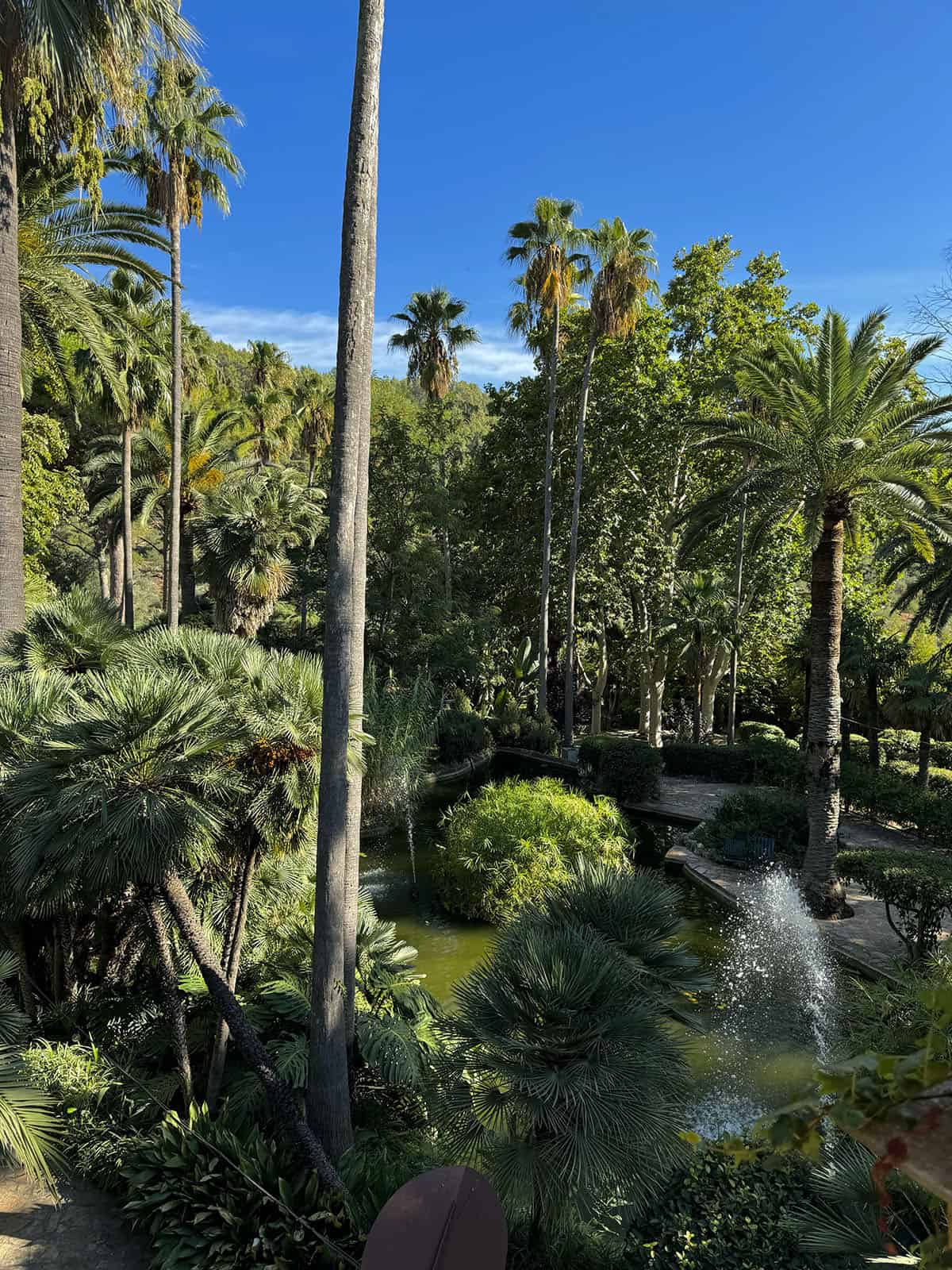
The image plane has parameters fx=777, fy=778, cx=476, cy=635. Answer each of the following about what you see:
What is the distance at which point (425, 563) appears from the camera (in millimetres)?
29047

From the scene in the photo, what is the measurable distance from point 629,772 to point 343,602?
15121 mm

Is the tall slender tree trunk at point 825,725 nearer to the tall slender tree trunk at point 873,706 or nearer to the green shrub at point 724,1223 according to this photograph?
the green shrub at point 724,1223

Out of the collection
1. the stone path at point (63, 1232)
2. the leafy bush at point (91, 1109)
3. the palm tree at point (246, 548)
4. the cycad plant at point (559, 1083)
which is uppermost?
Result: the palm tree at point (246, 548)

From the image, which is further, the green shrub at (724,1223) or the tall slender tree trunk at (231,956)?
the tall slender tree trunk at (231,956)

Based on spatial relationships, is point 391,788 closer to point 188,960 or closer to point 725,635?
point 188,960

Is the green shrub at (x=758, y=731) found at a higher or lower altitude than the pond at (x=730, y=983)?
higher

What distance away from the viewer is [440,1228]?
2.84m

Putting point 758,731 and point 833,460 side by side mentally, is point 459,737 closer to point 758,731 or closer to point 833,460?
point 758,731

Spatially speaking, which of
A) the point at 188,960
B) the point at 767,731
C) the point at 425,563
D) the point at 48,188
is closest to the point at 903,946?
the point at 188,960

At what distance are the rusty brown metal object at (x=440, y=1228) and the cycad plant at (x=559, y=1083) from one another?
1.56 meters

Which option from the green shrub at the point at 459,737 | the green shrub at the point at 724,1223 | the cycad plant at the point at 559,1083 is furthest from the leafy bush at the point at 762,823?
the cycad plant at the point at 559,1083

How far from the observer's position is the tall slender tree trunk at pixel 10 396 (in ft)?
33.0

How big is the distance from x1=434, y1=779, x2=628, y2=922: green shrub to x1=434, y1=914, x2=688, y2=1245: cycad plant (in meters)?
7.04

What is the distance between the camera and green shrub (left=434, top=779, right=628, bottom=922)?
12.4 meters
